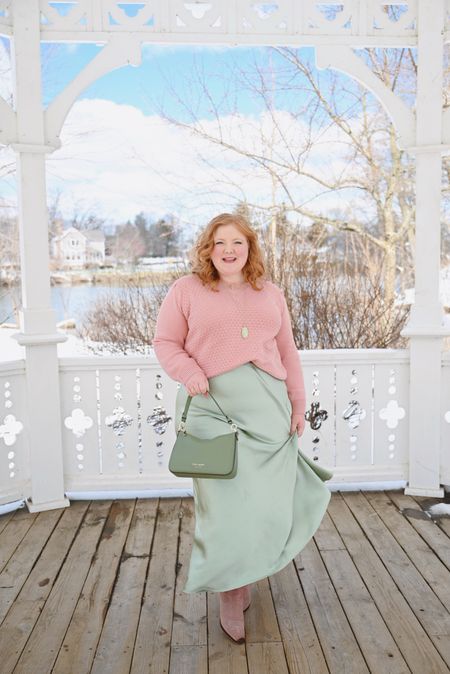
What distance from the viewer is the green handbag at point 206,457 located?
6.71 feet

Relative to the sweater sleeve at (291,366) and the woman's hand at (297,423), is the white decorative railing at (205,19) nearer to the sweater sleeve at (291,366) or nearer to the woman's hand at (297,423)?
the sweater sleeve at (291,366)

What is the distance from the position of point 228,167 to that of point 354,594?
5284 millimetres

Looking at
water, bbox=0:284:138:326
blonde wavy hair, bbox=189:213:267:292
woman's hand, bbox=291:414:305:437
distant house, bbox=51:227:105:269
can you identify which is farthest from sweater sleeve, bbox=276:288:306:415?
distant house, bbox=51:227:105:269

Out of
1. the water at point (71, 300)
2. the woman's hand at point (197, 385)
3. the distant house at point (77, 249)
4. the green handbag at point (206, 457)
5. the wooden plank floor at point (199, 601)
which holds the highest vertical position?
the distant house at point (77, 249)

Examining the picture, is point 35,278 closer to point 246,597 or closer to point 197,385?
point 197,385

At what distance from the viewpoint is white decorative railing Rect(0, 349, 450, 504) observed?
12.2 ft

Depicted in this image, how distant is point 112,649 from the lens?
223cm

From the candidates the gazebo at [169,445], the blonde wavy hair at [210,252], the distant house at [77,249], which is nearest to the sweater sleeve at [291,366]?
the blonde wavy hair at [210,252]

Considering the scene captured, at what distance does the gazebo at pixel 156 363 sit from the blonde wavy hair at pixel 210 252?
152 centimetres

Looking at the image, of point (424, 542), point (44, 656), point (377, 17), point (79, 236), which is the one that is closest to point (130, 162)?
point (79, 236)

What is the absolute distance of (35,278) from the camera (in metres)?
3.50

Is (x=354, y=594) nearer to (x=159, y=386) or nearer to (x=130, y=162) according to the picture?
(x=159, y=386)

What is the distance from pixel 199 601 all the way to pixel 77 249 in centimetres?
526

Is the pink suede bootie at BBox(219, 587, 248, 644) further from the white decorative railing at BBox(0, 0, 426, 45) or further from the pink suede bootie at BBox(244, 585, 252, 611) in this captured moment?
the white decorative railing at BBox(0, 0, 426, 45)
